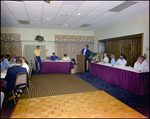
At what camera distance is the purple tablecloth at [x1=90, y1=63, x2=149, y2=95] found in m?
3.83

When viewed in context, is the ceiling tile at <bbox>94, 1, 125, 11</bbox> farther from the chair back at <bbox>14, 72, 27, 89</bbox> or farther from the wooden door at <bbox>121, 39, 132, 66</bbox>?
the chair back at <bbox>14, 72, 27, 89</bbox>

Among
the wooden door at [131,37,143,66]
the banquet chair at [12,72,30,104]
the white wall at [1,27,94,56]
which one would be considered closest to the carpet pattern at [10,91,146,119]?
the banquet chair at [12,72,30,104]

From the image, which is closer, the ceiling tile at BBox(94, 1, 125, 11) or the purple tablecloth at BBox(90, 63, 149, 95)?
the purple tablecloth at BBox(90, 63, 149, 95)

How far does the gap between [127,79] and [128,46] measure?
3356 millimetres

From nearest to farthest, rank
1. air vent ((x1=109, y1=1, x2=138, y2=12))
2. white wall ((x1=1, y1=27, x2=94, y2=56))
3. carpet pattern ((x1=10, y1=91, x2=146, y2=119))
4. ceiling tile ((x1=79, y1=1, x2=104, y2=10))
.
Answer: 1. carpet pattern ((x1=10, y1=91, x2=146, y2=119))
2. ceiling tile ((x1=79, y1=1, x2=104, y2=10))
3. air vent ((x1=109, y1=1, x2=138, y2=12))
4. white wall ((x1=1, y1=27, x2=94, y2=56))

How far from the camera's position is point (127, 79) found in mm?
4273

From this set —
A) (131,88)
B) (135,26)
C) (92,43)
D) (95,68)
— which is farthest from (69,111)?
(92,43)

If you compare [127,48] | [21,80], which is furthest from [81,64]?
[21,80]

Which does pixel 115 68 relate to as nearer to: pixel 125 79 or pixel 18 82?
pixel 125 79

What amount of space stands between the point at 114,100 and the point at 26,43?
7648 millimetres

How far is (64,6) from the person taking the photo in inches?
183

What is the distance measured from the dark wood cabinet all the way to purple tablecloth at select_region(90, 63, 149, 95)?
2.05 m

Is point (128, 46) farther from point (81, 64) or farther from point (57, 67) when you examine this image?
point (57, 67)

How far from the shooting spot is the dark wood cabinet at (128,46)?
6.44m
